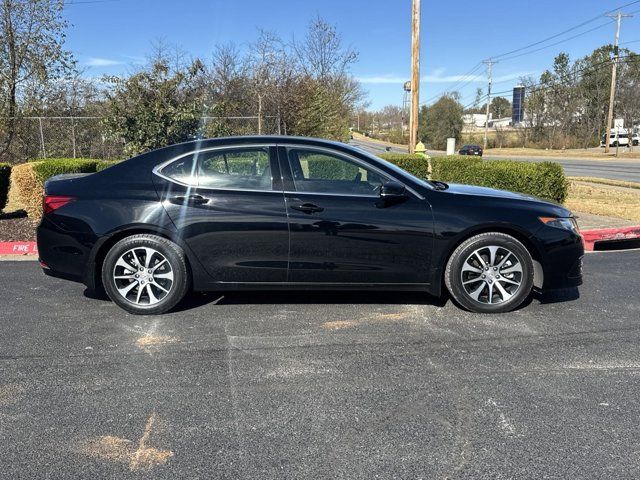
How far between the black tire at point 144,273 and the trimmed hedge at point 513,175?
729 centimetres

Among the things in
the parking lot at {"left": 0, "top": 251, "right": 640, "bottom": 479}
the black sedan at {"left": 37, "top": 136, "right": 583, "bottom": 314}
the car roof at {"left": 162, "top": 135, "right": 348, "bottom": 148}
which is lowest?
the parking lot at {"left": 0, "top": 251, "right": 640, "bottom": 479}

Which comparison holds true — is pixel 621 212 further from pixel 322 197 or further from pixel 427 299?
pixel 322 197

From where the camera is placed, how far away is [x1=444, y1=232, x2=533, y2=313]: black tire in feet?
15.3

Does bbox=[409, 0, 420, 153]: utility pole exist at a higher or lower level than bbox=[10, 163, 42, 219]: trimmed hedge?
higher

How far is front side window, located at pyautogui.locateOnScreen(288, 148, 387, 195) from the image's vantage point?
15.5 ft

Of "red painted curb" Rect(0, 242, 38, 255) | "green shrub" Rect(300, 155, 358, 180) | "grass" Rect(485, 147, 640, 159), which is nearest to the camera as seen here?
"green shrub" Rect(300, 155, 358, 180)

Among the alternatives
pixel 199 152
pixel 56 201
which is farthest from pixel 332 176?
pixel 56 201

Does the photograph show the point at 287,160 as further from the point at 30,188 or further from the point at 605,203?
the point at 605,203

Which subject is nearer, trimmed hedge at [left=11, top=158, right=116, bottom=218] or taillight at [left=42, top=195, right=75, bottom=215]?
taillight at [left=42, top=195, right=75, bottom=215]

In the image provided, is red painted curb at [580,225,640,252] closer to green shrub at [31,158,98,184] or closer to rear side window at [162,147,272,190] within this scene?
rear side window at [162,147,272,190]

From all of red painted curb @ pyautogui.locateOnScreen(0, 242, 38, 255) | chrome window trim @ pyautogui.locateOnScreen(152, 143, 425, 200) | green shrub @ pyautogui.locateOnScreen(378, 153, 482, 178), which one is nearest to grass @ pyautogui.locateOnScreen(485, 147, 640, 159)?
green shrub @ pyautogui.locateOnScreen(378, 153, 482, 178)

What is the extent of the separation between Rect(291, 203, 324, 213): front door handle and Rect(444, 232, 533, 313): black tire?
49.7 inches

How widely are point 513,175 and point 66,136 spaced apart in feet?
40.0

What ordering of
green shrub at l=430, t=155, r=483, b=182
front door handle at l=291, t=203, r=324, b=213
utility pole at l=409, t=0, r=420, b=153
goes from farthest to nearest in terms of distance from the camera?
1. utility pole at l=409, t=0, r=420, b=153
2. green shrub at l=430, t=155, r=483, b=182
3. front door handle at l=291, t=203, r=324, b=213
